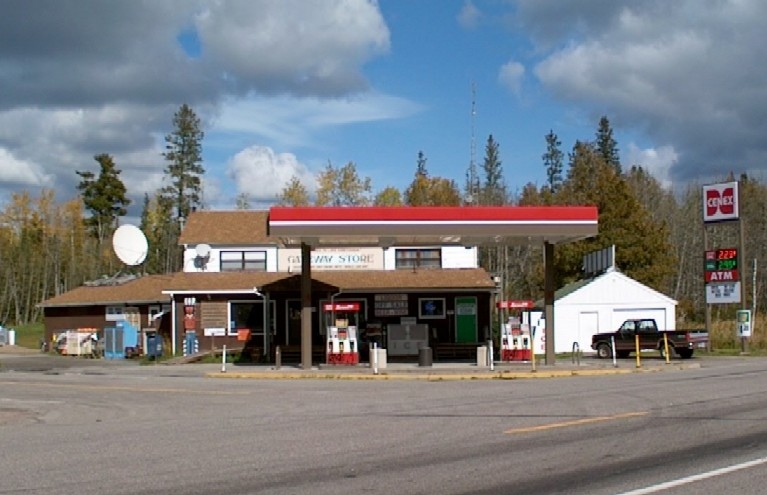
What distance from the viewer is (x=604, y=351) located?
43281 mm

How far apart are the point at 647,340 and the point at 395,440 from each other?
95.9 feet

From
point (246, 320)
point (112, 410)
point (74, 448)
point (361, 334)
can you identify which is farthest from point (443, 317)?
point (74, 448)

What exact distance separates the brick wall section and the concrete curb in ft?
38.7

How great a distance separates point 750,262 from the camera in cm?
8431

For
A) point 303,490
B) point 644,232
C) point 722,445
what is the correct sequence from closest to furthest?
point 303,490, point 722,445, point 644,232

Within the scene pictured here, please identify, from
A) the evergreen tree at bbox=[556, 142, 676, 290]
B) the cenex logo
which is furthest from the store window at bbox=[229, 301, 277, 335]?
the evergreen tree at bbox=[556, 142, 676, 290]

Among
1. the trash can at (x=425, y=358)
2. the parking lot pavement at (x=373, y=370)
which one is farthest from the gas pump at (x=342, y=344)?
the trash can at (x=425, y=358)

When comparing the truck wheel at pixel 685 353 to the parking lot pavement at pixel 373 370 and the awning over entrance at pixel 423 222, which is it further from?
Result: the awning over entrance at pixel 423 222

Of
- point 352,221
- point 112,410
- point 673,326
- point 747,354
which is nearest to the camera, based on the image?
point 112,410

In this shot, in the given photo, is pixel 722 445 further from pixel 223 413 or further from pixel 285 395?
pixel 285 395

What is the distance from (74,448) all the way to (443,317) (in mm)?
30033

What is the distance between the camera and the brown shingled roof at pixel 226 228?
47.0 m

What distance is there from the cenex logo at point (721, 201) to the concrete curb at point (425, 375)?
55.4 ft

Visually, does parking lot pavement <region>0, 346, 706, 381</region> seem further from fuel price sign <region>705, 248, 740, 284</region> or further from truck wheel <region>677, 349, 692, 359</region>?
fuel price sign <region>705, 248, 740, 284</region>
